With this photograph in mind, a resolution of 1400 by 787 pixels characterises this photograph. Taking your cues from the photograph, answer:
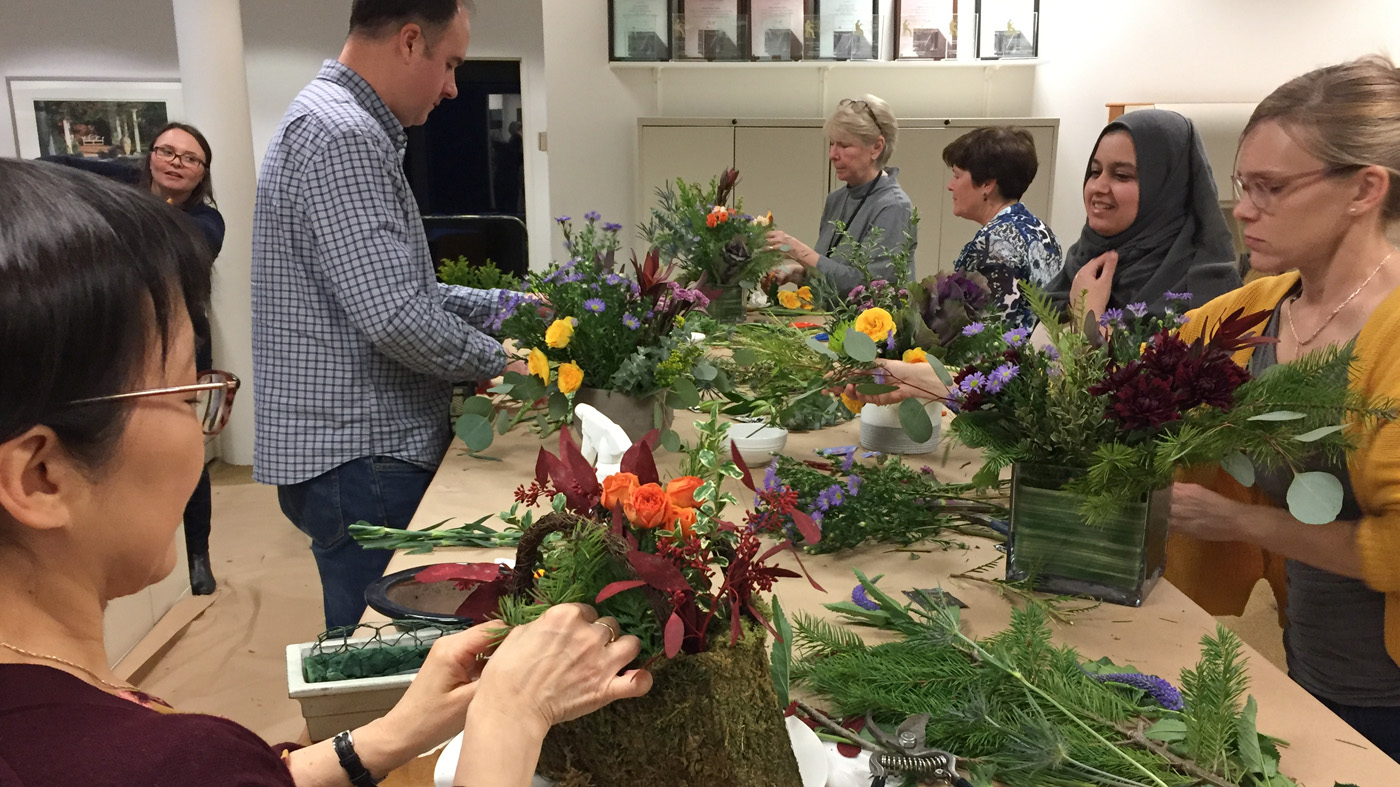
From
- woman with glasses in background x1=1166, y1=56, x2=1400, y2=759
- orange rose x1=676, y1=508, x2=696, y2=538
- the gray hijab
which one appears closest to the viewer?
orange rose x1=676, y1=508, x2=696, y2=538

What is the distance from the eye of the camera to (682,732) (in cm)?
90

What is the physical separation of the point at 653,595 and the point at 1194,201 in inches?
86.8

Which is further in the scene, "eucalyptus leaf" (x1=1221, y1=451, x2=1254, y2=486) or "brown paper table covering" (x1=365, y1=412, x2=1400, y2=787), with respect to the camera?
"eucalyptus leaf" (x1=1221, y1=451, x2=1254, y2=486)

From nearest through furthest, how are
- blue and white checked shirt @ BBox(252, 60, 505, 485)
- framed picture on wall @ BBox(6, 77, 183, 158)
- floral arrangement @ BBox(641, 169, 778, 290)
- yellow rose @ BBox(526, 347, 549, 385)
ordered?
blue and white checked shirt @ BBox(252, 60, 505, 485)
yellow rose @ BBox(526, 347, 549, 385)
floral arrangement @ BBox(641, 169, 778, 290)
framed picture on wall @ BBox(6, 77, 183, 158)

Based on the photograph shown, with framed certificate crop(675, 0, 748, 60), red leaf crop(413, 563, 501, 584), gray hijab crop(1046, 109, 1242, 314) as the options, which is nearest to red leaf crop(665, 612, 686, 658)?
red leaf crop(413, 563, 501, 584)

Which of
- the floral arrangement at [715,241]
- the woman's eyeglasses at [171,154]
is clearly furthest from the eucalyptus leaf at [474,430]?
the woman's eyeglasses at [171,154]

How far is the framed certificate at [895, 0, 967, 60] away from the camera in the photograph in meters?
5.87

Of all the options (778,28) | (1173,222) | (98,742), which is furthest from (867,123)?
(98,742)

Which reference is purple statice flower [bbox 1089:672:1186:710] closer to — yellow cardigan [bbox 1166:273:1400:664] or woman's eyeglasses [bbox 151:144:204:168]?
yellow cardigan [bbox 1166:273:1400:664]

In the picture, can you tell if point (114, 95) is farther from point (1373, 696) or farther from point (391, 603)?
point (1373, 696)

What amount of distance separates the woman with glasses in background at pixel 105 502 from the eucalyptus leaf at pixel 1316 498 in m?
0.88

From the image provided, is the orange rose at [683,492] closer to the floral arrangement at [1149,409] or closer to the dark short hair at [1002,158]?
the floral arrangement at [1149,409]

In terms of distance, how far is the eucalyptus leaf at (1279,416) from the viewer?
118 centimetres

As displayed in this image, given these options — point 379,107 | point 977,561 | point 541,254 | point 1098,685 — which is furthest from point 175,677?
point 541,254
